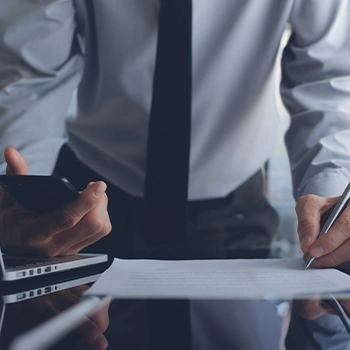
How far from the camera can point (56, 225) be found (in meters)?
0.65

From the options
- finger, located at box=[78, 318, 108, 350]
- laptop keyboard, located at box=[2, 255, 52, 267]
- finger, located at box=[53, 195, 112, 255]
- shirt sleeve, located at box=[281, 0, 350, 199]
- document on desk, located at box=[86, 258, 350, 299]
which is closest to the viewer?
finger, located at box=[78, 318, 108, 350]

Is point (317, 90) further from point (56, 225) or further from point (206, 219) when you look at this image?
point (56, 225)

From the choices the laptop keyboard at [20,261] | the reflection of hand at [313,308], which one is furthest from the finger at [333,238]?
the laptop keyboard at [20,261]

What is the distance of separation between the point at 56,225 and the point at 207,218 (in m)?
0.53

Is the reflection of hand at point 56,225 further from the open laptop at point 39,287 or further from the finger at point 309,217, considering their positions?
the finger at point 309,217

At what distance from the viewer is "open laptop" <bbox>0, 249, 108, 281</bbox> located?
19.4 inches

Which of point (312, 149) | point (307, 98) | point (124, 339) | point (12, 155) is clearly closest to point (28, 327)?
point (124, 339)

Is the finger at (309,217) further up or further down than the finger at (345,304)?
further down

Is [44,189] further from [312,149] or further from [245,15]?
[245,15]

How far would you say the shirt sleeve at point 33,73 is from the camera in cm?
96

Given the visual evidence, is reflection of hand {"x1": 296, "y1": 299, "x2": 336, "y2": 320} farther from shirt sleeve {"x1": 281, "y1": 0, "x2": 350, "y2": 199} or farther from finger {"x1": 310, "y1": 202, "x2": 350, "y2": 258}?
shirt sleeve {"x1": 281, "y1": 0, "x2": 350, "y2": 199}

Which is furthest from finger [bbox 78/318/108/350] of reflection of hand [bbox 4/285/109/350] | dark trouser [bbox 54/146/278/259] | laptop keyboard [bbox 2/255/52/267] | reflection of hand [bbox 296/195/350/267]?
dark trouser [bbox 54/146/278/259]

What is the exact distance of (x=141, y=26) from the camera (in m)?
1.02

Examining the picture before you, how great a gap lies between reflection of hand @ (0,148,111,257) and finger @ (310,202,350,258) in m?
0.30
